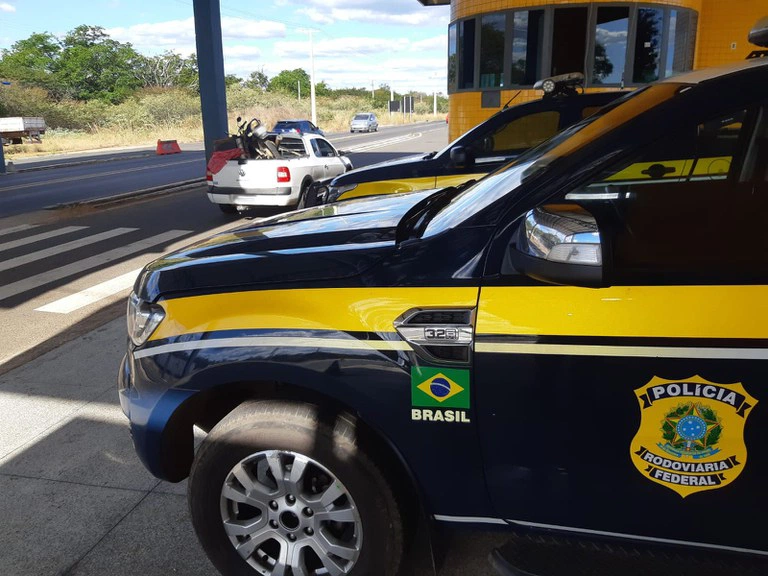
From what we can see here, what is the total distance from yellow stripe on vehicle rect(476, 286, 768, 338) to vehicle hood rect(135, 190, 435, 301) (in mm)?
462

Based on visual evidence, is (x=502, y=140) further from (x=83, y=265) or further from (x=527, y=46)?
(x=527, y=46)

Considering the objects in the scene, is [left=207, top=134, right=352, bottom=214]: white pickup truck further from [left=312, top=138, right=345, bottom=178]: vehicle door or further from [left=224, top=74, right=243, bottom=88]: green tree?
[left=224, top=74, right=243, bottom=88]: green tree

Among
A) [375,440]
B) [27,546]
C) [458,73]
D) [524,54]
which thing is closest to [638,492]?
[375,440]

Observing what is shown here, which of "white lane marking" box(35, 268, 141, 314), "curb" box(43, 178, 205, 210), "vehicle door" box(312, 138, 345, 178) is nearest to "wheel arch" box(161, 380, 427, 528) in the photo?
"white lane marking" box(35, 268, 141, 314)

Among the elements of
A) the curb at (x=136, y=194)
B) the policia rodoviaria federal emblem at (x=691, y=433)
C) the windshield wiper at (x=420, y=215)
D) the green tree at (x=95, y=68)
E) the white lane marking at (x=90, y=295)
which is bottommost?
the white lane marking at (x=90, y=295)

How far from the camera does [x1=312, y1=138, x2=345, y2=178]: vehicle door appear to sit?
12.7m

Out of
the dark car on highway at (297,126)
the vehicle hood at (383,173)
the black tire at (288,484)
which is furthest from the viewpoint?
the dark car on highway at (297,126)

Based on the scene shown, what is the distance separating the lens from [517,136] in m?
6.54

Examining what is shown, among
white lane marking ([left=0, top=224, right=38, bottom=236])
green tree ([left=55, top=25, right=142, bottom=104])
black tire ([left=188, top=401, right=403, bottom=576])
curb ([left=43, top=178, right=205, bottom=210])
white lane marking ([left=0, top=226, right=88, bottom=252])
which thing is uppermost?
green tree ([left=55, top=25, right=142, bottom=104])

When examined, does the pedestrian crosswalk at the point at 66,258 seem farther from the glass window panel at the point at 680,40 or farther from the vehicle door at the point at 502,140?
the glass window panel at the point at 680,40

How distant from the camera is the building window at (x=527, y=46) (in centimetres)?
1158

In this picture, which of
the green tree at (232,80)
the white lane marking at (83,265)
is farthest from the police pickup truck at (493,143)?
the green tree at (232,80)

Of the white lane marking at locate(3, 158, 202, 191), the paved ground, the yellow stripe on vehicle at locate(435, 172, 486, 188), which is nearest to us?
the paved ground

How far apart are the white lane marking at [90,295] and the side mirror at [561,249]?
224 inches
